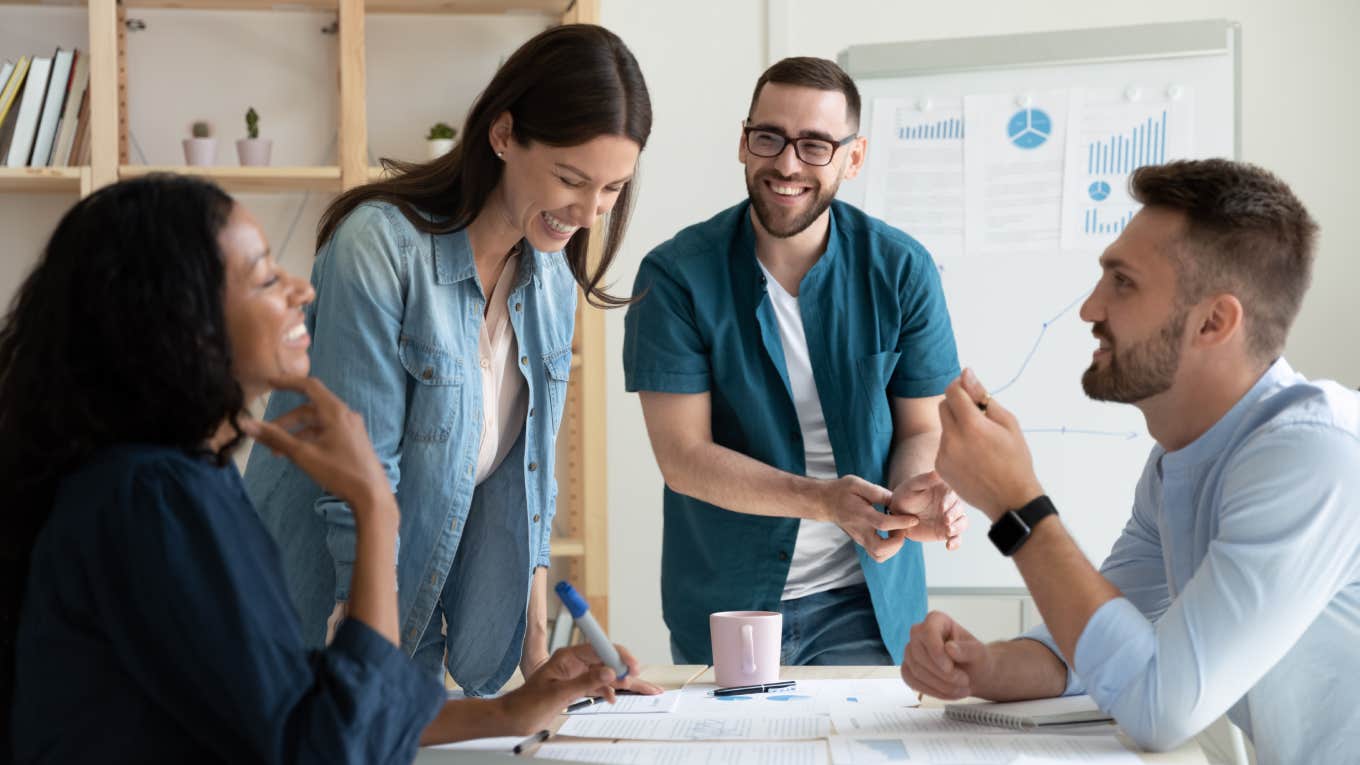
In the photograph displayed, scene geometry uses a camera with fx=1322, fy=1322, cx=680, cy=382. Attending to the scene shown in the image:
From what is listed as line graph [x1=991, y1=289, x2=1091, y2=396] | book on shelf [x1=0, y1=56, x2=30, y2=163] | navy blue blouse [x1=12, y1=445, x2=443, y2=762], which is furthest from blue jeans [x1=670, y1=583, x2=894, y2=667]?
book on shelf [x1=0, y1=56, x2=30, y2=163]

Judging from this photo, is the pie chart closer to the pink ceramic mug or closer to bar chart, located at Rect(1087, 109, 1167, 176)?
bar chart, located at Rect(1087, 109, 1167, 176)

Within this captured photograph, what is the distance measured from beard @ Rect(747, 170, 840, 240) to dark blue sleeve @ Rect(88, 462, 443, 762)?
4.64ft

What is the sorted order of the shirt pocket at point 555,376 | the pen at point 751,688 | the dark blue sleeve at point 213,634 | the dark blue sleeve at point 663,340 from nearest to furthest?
the dark blue sleeve at point 213,634, the pen at point 751,688, the shirt pocket at point 555,376, the dark blue sleeve at point 663,340

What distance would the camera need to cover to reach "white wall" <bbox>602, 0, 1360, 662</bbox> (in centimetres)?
349

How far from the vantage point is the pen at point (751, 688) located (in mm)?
1634

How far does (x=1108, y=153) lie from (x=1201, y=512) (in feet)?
6.02

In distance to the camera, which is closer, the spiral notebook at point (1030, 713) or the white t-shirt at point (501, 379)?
the spiral notebook at point (1030, 713)

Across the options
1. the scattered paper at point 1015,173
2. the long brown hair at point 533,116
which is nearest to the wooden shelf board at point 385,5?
the scattered paper at point 1015,173

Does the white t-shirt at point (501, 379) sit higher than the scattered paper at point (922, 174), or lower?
lower

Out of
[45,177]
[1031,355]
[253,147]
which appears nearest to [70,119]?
[45,177]

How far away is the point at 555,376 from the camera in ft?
6.27

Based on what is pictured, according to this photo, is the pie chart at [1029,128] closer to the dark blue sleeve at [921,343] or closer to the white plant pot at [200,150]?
the dark blue sleeve at [921,343]

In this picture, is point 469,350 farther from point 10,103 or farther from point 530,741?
point 10,103

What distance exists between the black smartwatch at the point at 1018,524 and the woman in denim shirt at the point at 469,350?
69 cm
